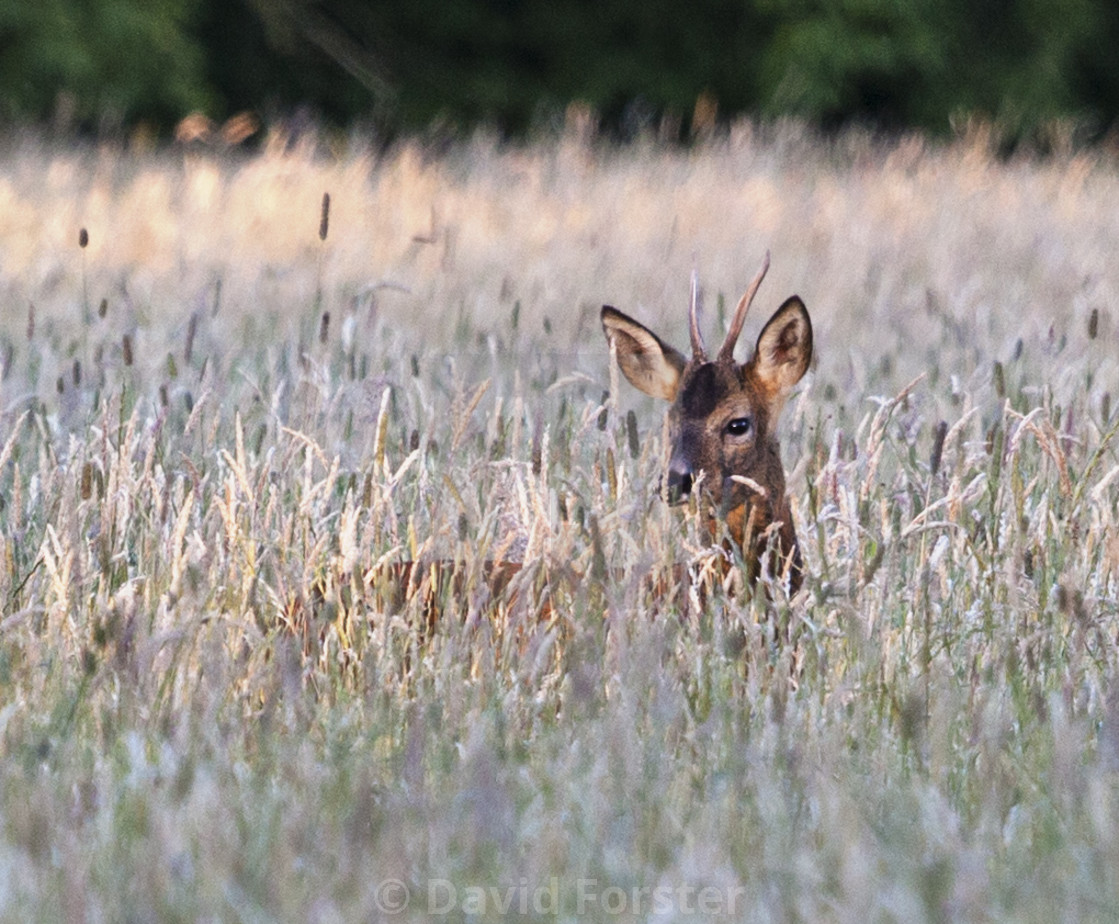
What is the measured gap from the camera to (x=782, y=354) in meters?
4.33

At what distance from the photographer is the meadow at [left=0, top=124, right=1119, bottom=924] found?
2475mm

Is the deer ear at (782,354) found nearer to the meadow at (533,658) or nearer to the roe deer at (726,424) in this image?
the roe deer at (726,424)

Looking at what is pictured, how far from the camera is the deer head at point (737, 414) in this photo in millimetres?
4156

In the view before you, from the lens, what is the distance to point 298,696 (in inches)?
121

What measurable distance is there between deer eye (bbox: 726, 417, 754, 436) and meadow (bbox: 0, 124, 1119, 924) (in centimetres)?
19

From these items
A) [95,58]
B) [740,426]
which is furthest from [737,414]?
[95,58]

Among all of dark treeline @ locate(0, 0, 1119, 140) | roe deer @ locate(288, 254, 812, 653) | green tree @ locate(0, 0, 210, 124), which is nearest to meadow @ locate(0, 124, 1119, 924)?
roe deer @ locate(288, 254, 812, 653)

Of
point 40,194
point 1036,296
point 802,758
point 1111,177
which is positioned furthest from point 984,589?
point 1111,177

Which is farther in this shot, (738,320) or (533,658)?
(738,320)

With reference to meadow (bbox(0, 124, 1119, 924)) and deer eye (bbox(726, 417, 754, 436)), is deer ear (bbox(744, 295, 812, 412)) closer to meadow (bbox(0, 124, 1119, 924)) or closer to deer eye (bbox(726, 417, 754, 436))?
deer eye (bbox(726, 417, 754, 436))

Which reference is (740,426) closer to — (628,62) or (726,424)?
(726,424)

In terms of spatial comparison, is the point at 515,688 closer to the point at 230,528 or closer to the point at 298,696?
the point at 298,696

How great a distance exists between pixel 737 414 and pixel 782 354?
8.4 inches

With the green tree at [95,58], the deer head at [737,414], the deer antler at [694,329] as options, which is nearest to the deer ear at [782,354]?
the deer head at [737,414]
